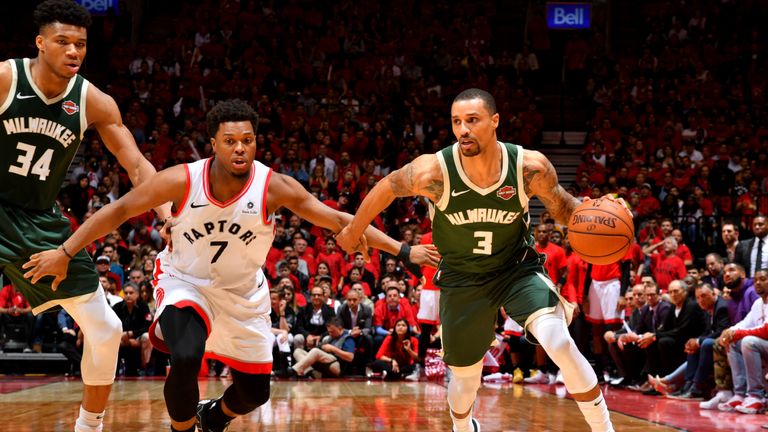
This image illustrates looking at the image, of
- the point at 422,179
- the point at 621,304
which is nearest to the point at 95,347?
the point at 422,179

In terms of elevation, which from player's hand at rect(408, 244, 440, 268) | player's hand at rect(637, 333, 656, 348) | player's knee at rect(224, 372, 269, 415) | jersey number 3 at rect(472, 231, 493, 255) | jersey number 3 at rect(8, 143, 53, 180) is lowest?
player's hand at rect(637, 333, 656, 348)

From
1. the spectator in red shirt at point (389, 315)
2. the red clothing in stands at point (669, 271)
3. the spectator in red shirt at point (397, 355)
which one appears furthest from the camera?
the spectator in red shirt at point (389, 315)

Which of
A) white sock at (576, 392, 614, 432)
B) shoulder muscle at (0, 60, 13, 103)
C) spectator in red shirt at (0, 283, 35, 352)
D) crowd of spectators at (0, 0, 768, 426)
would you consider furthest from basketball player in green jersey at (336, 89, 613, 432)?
spectator in red shirt at (0, 283, 35, 352)

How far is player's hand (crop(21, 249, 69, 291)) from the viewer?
4.27m

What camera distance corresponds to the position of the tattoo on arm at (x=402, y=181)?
5.01 meters

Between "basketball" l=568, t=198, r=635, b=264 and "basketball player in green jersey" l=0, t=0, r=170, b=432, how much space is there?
2.55 meters

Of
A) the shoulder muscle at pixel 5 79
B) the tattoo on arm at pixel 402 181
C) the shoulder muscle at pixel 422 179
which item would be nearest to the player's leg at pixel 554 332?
the shoulder muscle at pixel 422 179

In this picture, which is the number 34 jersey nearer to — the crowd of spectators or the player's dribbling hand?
the player's dribbling hand

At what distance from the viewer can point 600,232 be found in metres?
4.87

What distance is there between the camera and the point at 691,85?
1809 cm

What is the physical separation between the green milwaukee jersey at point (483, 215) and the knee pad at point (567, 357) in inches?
21.8

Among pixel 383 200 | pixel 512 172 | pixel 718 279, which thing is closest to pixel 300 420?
pixel 383 200

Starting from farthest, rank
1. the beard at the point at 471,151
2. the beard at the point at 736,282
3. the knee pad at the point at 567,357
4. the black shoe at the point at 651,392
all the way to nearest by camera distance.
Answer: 1. the black shoe at the point at 651,392
2. the beard at the point at 736,282
3. the beard at the point at 471,151
4. the knee pad at the point at 567,357

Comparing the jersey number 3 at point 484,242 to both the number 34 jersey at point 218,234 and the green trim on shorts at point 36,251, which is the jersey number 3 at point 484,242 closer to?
the number 34 jersey at point 218,234
